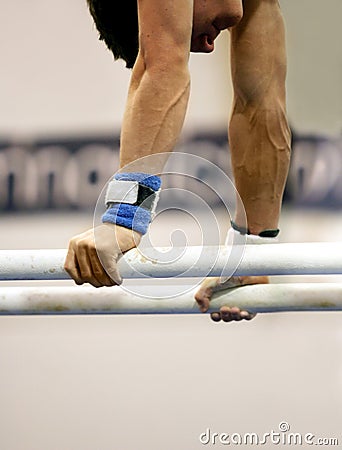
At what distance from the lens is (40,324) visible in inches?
67.7

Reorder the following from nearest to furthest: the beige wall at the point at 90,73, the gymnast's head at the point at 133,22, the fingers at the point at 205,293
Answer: the gymnast's head at the point at 133,22, the fingers at the point at 205,293, the beige wall at the point at 90,73

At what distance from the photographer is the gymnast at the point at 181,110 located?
78 centimetres

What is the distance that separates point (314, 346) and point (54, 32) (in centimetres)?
100

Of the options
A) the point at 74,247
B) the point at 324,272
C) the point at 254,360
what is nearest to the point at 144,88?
the point at 74,247

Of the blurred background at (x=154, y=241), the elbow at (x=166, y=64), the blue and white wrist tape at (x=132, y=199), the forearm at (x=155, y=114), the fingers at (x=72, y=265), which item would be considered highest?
the elbow at (x=166, y=64)

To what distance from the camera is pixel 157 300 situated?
0.95 m

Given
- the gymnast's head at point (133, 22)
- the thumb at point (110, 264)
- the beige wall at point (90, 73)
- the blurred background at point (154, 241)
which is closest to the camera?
the thumb at point (110, 264)

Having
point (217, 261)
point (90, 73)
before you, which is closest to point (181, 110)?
point (217, 261)

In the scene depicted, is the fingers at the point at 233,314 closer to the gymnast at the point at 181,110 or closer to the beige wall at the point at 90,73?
the gymnast at the point at 181,110

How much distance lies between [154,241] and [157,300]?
63 centimetres

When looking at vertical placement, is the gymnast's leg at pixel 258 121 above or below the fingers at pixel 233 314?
above

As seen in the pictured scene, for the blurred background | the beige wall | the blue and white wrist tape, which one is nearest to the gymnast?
the blue and white wrist tape

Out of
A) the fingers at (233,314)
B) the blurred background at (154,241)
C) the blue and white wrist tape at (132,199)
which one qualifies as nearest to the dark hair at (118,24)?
the blue and white wrist tape at (132,199)

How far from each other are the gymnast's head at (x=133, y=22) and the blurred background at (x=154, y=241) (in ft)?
2.10
